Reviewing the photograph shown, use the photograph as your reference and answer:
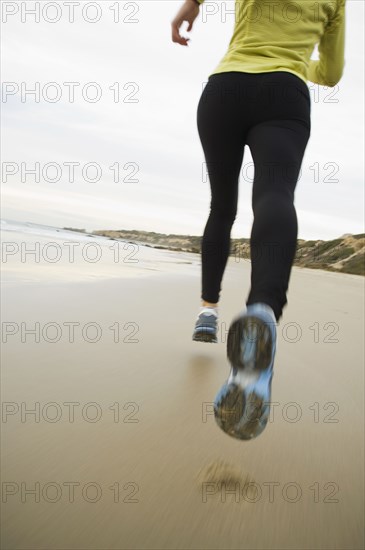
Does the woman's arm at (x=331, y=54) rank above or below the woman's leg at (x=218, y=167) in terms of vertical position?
above

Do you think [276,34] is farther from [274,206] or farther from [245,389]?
[245,389]

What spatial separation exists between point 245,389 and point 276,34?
95cm

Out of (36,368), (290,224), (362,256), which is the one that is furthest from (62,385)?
(362,256)

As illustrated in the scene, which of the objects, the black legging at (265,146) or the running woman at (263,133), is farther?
the black legging at (265,146)

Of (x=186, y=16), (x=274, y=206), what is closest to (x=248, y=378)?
(x=274, y=206)

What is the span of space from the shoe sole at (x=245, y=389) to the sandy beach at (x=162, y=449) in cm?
15

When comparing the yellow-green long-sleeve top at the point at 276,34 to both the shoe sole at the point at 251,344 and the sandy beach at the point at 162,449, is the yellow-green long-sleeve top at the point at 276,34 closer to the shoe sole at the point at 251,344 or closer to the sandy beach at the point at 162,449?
the shoe sole at the point at 251,344

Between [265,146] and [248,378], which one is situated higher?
[265,146]

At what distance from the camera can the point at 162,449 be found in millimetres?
949

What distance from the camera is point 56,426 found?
1.01 meters

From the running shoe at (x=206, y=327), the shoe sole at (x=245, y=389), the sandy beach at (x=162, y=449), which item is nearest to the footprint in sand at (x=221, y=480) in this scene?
the sandy beach at (x=162, y=449)

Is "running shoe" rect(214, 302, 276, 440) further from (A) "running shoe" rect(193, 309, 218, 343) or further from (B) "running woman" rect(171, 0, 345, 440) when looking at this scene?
(A) "running shoe" rect(193, 309, 218, 343)

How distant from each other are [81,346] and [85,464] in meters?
0.80

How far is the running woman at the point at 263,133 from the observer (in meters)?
0.79
